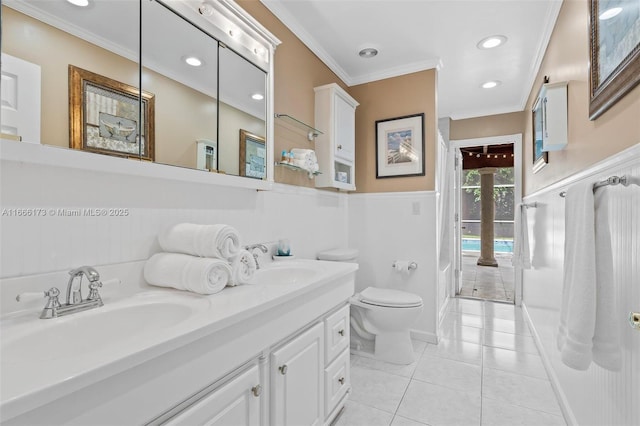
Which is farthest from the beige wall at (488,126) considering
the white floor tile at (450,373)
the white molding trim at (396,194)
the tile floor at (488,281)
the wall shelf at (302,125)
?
the white floor tile at (450,373)

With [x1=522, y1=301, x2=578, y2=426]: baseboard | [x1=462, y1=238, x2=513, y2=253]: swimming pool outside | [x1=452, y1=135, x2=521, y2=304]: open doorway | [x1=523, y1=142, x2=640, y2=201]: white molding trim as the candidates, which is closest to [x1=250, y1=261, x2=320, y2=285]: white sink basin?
[x1=523, y1=142, x2=640, y2=201]: white molding trim

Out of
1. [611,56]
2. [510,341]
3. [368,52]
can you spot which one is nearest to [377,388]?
[510,341]

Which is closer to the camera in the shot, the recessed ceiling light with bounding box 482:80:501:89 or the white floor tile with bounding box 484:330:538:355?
the white floor tile with bounding box 484:330:538:355

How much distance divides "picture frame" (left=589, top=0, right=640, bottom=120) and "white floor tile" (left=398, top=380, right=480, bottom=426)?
1.65 meters

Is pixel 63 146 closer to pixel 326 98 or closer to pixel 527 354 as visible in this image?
pixel 326 98

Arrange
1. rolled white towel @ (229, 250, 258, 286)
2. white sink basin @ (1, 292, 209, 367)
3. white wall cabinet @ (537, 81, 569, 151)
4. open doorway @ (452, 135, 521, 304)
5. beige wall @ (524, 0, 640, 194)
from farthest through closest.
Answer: open doorway @ (452, 135, 521, 304) < white wall cabinet @ (537, 81, 569, 151) < rolled white towel @ (229, 250, 258, 286) < beige wall @ (524, 0, 640, 194) < white sink basin @ (1, 292, 209, 367)

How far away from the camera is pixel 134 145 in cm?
122

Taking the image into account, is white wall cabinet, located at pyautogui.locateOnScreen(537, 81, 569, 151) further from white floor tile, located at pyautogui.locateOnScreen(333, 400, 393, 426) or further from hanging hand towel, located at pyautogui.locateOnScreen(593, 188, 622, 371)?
white floor tile, located at pyautogui.locateOnScreen(333, 400, 393, 426)

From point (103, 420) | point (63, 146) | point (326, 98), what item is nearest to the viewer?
point (103, 420)

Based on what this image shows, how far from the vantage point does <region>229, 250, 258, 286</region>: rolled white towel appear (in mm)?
1287

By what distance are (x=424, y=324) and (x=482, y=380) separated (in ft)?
2.39

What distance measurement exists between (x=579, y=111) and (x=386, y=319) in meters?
1.72

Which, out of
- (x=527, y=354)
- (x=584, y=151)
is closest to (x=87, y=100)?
(x=584, y=151)

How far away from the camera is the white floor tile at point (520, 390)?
193 cm
